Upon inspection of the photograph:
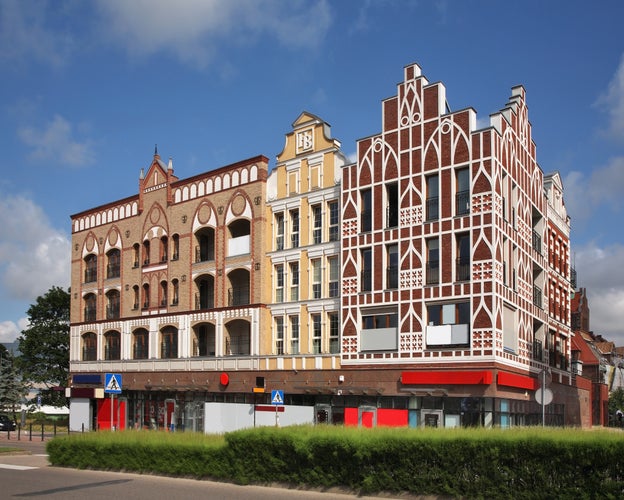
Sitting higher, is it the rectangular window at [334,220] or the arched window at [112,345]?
the rectangular window at [334,220]

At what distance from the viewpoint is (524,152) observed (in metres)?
39.1

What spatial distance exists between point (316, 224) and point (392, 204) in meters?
5.48

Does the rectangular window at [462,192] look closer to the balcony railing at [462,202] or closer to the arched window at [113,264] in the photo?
the balcony railing at [462,202]

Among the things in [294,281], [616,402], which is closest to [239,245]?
[294,281]

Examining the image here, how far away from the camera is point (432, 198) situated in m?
35.4

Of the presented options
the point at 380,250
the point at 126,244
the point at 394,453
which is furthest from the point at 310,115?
the point at 394,453

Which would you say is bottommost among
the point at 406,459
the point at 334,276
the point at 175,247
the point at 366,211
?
the point at 406,459

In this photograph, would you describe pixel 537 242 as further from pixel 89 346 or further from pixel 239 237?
pixel 89 346

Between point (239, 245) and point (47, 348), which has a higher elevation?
point (239, 245)

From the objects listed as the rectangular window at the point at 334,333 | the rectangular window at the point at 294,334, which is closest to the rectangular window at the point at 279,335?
the rectangular window at the point at 294,334

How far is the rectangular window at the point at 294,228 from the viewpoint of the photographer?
41688mm

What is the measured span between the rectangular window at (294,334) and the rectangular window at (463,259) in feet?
34.4

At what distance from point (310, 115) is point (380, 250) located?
923 centimetres

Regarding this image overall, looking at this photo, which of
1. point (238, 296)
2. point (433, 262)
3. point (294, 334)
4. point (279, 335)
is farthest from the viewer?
point (238, 296)
